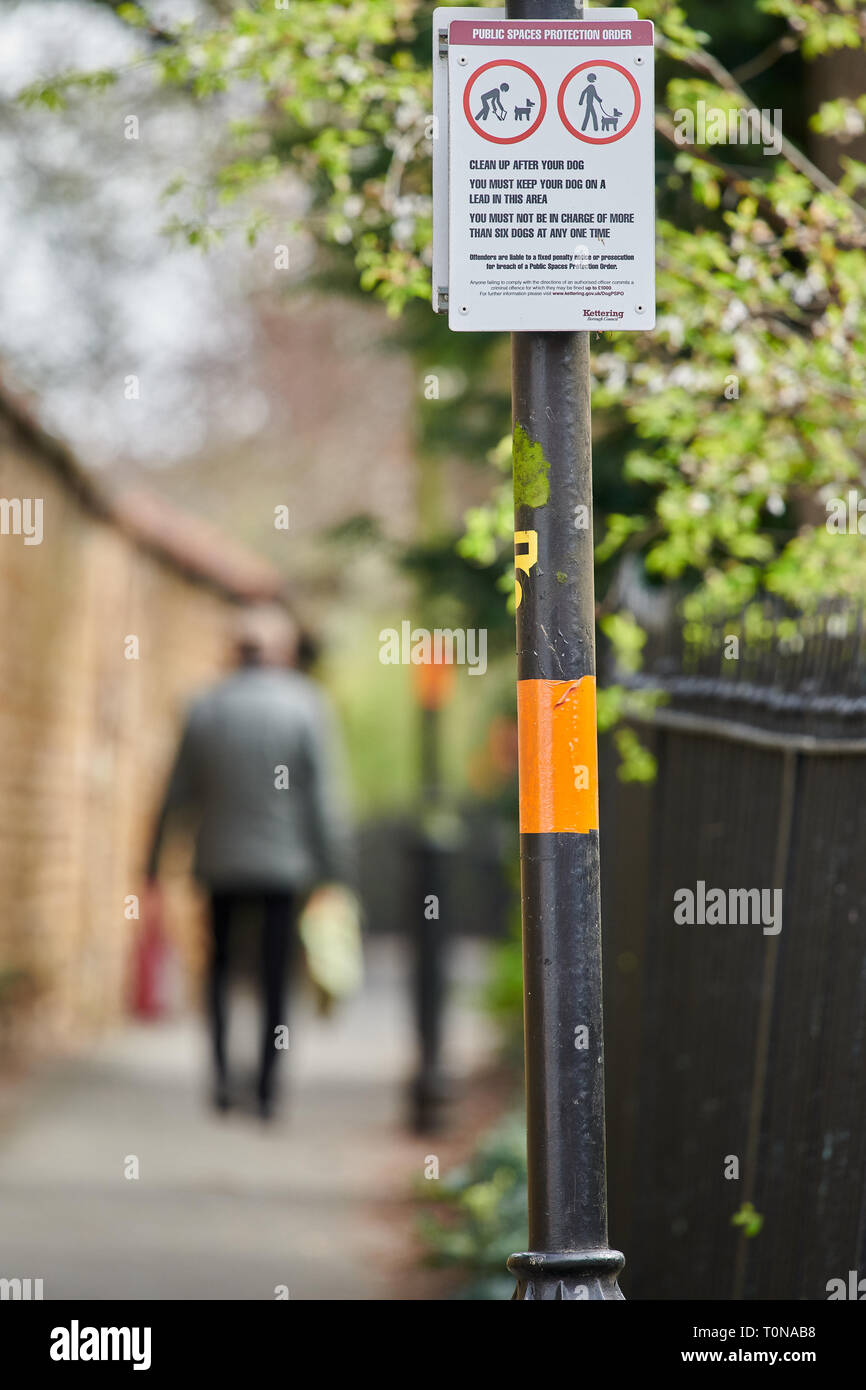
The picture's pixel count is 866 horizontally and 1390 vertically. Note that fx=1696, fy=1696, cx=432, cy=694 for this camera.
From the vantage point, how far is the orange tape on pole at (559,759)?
2746 mm

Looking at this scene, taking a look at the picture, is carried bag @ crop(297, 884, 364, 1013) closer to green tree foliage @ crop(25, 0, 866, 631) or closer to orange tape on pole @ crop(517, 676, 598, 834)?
green tree foliage @ crop(25, 0, 866, 631)

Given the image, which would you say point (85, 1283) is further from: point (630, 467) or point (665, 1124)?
point (630, 467)

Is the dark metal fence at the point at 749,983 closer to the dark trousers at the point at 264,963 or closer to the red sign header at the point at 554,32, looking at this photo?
the red sign header at the point at 554,32

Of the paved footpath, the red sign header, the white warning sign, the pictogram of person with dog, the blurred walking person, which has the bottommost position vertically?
the paved footpath

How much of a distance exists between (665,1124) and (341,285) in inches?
157

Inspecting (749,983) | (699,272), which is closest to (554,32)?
(699,272)

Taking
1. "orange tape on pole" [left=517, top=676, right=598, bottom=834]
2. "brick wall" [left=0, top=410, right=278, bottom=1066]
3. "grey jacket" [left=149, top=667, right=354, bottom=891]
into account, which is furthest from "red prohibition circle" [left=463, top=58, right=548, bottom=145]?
"brick wall" [left=0, top=410, right=278, bottom=1066]

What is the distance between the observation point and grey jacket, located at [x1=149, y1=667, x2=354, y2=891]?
23.5 ft

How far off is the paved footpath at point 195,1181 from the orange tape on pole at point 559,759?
3.08 m

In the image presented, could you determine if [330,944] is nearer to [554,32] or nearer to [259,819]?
[259,819]

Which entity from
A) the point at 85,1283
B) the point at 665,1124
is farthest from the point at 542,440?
the point at 85,1283

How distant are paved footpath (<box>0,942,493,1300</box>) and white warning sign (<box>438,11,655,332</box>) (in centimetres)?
359

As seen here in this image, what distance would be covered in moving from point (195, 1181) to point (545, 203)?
16.6 feet

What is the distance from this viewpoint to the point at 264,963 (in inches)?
281
